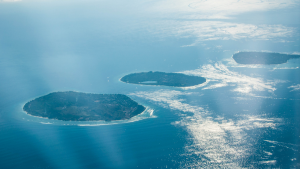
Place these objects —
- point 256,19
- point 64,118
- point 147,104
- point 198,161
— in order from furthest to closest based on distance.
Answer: point 256,19, point 147,104, point 64,118, point 198,161

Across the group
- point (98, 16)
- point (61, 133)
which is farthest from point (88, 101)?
point (98, 16)

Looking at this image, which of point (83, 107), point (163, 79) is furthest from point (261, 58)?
point (83, 107)

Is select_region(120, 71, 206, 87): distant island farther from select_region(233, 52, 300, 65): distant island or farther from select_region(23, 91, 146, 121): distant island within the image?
select_region(233, 52, 300, 65): distant island

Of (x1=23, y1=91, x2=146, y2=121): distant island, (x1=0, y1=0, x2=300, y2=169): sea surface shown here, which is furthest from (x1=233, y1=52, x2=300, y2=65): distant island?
(x1=23, y1=91, x2=146, y2=121): distant island

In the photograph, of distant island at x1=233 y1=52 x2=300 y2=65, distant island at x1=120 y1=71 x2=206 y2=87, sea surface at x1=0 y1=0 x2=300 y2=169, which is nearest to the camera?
sea surface at x1=0 y1=0 x2=300 y2=169

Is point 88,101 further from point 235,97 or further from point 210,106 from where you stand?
point 235,97

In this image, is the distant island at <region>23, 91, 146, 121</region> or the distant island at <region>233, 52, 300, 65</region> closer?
the distant island at <region>23, 91, 146, 121</region>

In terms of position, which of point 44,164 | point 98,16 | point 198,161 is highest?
point 98,16
